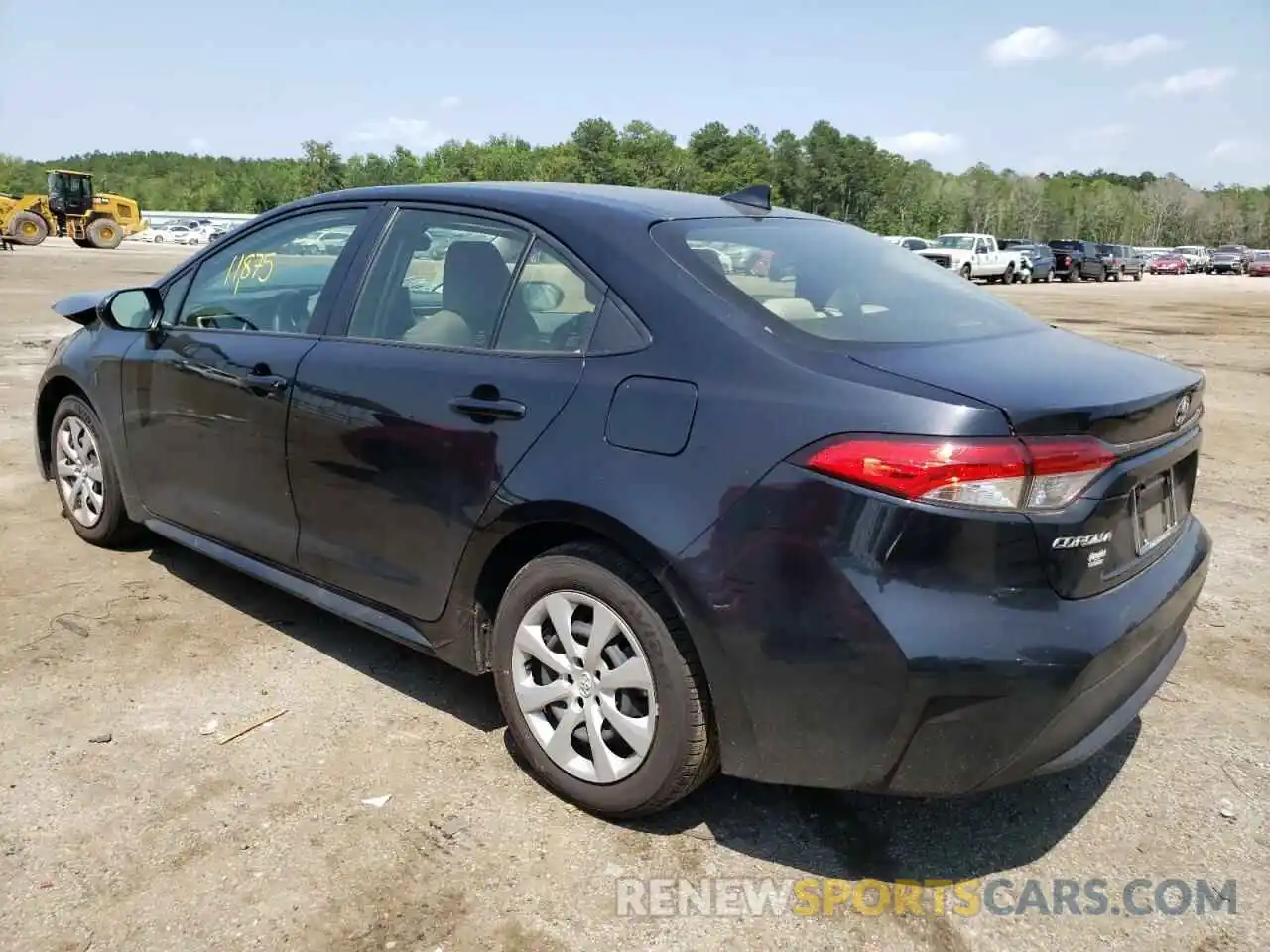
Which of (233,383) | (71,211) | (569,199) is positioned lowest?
(233,383)

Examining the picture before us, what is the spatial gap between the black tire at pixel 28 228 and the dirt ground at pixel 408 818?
39.6 meters

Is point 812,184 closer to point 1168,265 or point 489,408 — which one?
point 1168,265

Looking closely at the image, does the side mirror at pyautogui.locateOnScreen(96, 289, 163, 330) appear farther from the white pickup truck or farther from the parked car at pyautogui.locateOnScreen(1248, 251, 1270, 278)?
→ the parked car at pyautogui.locateOnScreen(1248, 251, 1270, 278)

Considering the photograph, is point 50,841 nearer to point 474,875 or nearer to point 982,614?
point 474,875

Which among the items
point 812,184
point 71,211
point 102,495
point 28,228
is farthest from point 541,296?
point 812,184

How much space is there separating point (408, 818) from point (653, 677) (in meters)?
0.82

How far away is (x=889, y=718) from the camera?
225 cm

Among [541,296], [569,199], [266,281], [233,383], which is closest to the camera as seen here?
[541,296]

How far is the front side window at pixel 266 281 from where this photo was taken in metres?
3.61

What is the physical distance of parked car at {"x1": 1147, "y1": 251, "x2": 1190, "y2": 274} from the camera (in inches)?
2562

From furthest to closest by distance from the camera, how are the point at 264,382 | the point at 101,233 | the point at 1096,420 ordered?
the point at 101,233
the point at 264,382
the point at 1096,420

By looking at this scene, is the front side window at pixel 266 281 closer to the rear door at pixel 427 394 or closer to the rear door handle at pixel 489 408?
the rear door at pixel 427 394

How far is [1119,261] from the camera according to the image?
48406mm

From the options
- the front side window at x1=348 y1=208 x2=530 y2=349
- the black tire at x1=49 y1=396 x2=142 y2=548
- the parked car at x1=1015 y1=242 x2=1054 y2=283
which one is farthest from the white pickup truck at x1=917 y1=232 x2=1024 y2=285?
the front side window at x1=348 y1=208 x2=530 y2=349
